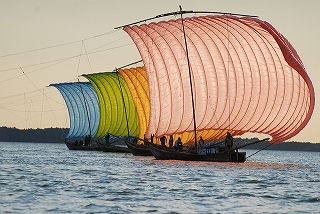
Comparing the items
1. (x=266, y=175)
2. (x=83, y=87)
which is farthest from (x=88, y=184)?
(x=83, y=87)

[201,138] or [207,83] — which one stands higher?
[207,83]

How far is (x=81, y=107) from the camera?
11781 centimetres

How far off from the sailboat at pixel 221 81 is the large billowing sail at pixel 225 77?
0.06 m

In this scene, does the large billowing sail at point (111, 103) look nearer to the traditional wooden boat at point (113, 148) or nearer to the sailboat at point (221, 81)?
the traditional wooden boat at point (113, 148)

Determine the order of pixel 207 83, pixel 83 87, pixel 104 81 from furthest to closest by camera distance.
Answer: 1. pixel 83 87
2. pixel 104 81
3. pixel 207 83

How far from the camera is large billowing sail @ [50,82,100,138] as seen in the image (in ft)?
378

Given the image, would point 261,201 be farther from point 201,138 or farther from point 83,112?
point 83,112

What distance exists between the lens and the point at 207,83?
200ft

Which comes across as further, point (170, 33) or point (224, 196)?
point (170, 33)

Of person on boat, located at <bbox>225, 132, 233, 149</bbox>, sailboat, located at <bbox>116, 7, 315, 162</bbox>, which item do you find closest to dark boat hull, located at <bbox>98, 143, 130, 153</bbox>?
sailboat, located at <bbox>116, 7, 315, 162</bbox>

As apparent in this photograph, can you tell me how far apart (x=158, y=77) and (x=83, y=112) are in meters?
55.9

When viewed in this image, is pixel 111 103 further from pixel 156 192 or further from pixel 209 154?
pixel 156 192

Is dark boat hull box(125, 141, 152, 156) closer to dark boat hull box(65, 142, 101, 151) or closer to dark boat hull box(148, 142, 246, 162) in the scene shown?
dark boat hull box(148, 142, 246, 162)

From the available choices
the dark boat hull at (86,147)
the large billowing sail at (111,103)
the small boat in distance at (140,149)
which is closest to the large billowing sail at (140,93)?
the small boat in distance at (140,149)
